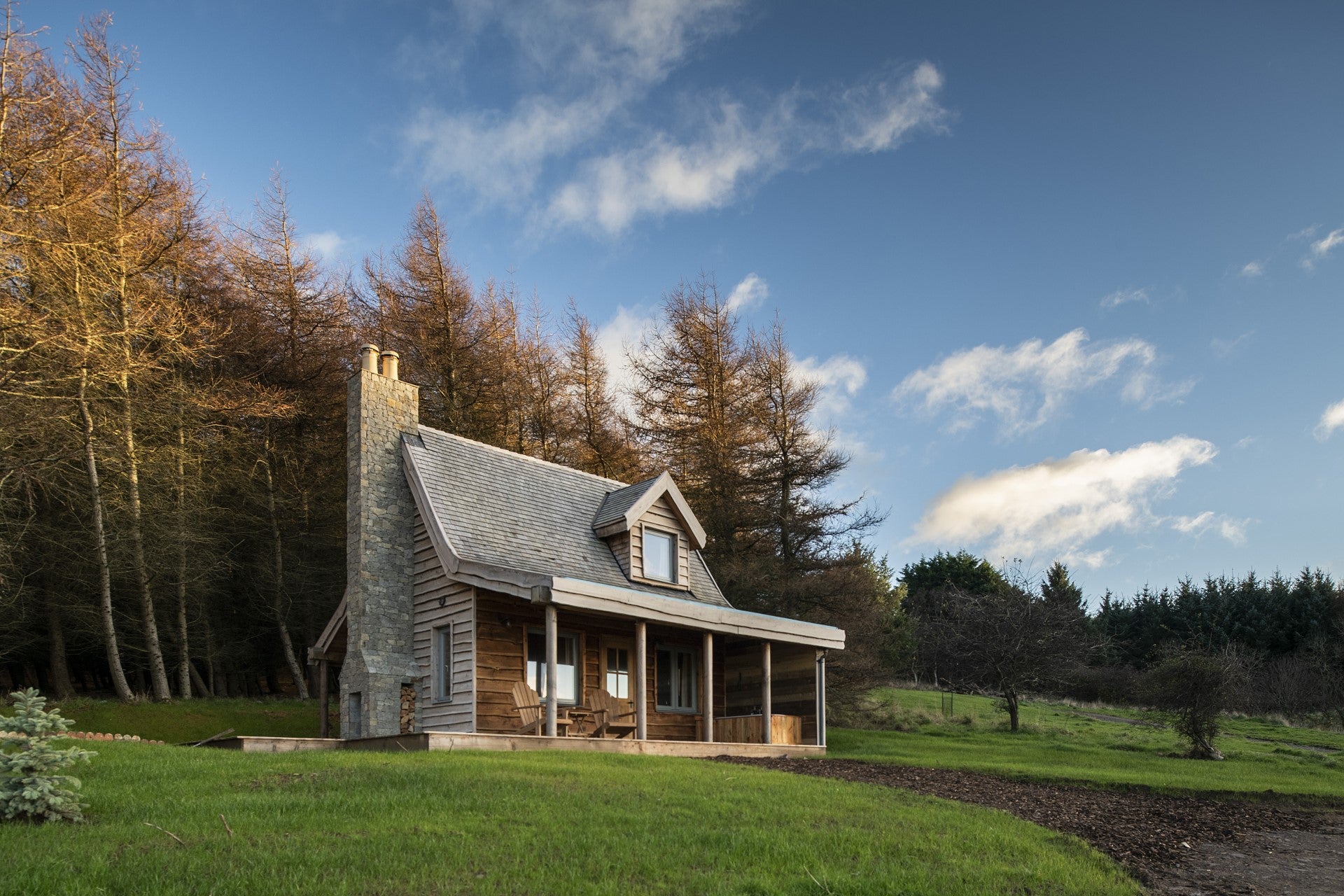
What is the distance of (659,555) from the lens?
2097 cm

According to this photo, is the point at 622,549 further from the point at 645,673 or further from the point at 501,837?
the point at 501,837

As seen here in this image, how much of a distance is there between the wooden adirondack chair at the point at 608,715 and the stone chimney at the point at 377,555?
3.35m

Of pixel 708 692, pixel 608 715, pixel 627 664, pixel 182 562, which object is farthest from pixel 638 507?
pixel 182 562

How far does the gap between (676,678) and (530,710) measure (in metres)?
5.33

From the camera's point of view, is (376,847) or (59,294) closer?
(376,847)

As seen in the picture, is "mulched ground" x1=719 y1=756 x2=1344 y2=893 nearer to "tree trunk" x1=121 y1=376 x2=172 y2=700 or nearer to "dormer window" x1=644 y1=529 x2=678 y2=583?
"dormer window" x1=644 y1=529 x2=678 y2=583

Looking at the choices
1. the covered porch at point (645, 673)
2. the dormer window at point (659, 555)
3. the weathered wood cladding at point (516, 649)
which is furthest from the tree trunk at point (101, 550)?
the dormer window at point (659, 555)

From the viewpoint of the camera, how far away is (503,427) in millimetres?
29250

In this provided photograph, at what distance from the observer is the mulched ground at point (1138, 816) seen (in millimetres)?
8797

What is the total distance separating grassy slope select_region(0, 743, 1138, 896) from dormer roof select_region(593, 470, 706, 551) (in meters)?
9.28

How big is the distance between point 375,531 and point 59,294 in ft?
24.4

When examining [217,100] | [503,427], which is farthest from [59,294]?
[503,427]

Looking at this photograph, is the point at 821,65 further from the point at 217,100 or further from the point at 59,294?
the point at 59,294

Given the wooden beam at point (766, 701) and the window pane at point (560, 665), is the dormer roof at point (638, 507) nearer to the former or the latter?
the window pane at point (560, 665)
